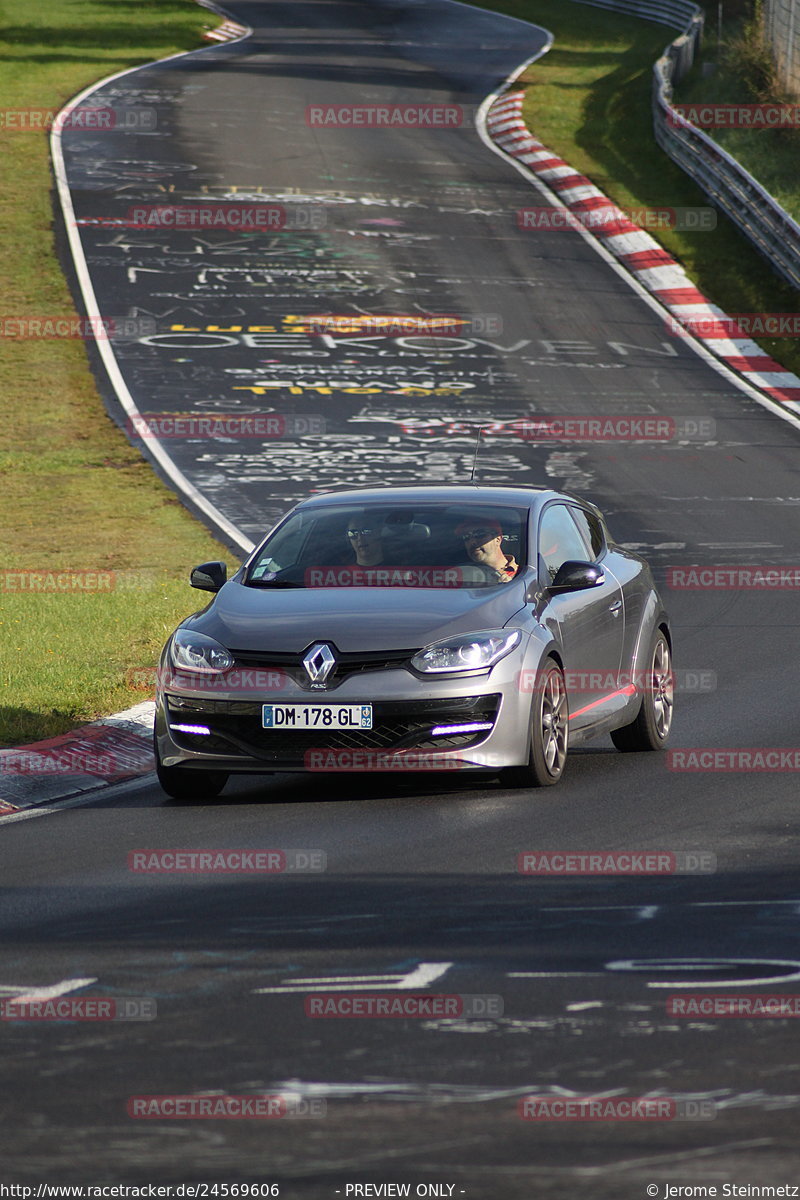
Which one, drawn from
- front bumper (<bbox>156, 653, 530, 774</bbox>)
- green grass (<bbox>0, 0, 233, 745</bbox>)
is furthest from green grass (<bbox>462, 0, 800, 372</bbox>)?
front bumper (<bbox>156, 653, 530, 774</bbox>)

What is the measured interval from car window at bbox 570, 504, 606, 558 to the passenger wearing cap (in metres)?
0.96

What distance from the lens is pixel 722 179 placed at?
118ft

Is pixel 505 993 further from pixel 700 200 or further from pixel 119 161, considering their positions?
pixel 119 161

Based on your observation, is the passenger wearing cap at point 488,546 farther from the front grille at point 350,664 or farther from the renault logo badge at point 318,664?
the renault logo badge at point 318,664

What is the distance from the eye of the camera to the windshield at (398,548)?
409 inches

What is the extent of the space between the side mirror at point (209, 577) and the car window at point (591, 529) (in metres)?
2.34

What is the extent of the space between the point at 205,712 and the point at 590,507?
11.4 feet

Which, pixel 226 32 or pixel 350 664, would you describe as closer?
pixel 350 664

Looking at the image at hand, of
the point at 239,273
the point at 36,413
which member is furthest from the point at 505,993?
the point at 239,273

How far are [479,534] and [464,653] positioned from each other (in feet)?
4.26

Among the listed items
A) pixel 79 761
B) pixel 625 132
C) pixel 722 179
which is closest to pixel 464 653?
pixel 79 761

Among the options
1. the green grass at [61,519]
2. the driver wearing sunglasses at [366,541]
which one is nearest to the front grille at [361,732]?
the driver wearing sunglasses at [366,541]

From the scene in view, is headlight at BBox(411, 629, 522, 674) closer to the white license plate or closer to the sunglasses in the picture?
the white license plate

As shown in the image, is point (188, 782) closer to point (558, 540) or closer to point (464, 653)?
point (464, 653)
